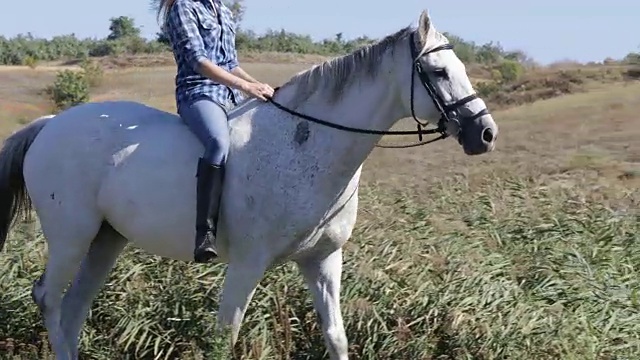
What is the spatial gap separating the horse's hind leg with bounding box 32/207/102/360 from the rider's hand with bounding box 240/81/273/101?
1300 mm

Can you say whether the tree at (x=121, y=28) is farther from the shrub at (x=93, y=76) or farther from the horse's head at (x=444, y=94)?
the horse's head at (x=444, y=94)

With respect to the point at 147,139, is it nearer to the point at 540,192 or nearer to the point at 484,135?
the point at 484,135

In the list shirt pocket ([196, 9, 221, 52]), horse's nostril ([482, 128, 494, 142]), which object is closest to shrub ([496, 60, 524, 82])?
shirt pocket ([196, 9, 221, 52])

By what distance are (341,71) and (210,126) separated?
771 mm

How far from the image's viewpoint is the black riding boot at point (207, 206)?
16.7ft

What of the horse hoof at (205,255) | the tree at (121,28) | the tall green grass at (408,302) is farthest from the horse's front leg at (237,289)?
the tree at (121,28)

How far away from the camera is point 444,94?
4.72 metres

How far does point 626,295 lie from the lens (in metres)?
6.45

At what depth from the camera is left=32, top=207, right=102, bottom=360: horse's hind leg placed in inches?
226

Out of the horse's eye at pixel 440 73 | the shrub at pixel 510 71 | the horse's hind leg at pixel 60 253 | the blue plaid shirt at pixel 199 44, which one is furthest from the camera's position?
the shrub at pixel 510 71

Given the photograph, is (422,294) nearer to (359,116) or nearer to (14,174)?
(359,116)

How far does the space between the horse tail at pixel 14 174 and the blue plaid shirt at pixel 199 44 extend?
1258 mm

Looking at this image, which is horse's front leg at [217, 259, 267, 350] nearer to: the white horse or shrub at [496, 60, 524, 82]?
the white horse

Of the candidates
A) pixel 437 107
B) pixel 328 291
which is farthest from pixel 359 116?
pixel 328 291
